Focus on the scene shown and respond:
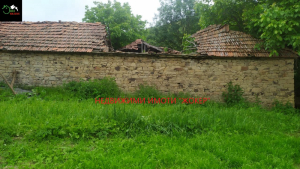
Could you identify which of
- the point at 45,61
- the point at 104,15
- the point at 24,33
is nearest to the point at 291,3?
the point at 45,61

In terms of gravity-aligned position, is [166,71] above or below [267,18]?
below

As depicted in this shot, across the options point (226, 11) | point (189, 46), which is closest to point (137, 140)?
A: point (189, 46)

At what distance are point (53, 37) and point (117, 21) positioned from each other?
13261mm

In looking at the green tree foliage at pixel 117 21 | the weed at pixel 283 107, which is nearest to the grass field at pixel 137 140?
the weed at pixel 283 107

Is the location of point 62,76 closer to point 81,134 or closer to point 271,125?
point 81,134

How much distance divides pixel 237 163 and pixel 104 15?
21.7 m

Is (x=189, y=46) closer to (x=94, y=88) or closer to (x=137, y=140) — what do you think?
(x=94, y=88)

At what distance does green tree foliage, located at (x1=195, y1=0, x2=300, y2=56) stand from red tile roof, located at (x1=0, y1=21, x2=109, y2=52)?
6434 mm

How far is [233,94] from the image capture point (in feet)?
27.5

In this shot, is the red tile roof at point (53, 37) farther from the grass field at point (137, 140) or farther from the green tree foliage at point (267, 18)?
the green tree foliage at point (267, 18)

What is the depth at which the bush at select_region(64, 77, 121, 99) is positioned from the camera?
783 cm

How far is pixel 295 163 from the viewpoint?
149 inches

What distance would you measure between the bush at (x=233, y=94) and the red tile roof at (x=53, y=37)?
6.00 meters

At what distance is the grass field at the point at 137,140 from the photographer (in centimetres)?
352
